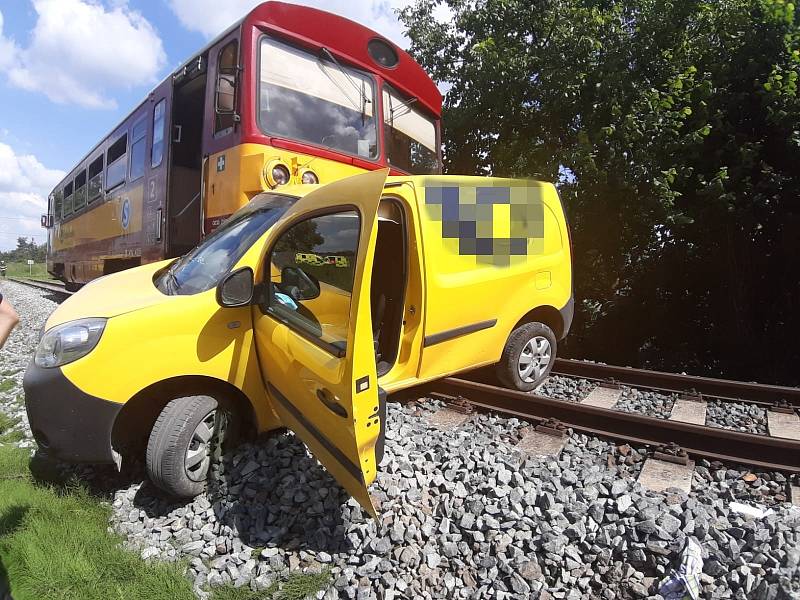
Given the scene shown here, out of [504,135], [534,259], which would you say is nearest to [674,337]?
[504,135]

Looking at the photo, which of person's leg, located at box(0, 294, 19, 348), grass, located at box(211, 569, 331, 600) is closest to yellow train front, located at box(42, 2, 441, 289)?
person's leg, located at box(0, 294, 19, 348)

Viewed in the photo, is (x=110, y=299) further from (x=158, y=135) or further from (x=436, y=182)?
(x=158, y=135)

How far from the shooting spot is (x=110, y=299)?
3.02 m

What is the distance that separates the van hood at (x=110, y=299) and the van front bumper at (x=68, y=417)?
1.16ft

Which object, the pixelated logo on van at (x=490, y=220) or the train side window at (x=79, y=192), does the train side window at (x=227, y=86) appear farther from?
the train side window at (x=79, y=192)

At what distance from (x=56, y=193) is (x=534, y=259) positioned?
47.4 feet

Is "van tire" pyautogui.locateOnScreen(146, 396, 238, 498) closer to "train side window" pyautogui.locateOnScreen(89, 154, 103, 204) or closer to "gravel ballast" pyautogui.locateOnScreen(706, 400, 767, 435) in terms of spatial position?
"gravel ballast" pyautogui.locateOnScreen(706, 400, 767, 435)

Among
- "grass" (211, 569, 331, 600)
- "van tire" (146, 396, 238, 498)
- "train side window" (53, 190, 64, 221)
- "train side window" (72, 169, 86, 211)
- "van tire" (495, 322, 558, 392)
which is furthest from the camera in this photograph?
"train side window" (53, 190, 64, 221)

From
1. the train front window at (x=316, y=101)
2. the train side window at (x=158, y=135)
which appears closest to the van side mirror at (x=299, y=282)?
the train front window at (x=316, y=101)

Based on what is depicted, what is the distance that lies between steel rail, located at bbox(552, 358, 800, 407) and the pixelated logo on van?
166 cm

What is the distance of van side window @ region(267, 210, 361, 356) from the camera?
277 centimetres

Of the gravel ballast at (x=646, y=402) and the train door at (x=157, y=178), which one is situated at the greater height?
the train door at (x=157, y=178)

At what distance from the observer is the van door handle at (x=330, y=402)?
2.17 metres

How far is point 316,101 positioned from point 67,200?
32.4ft
